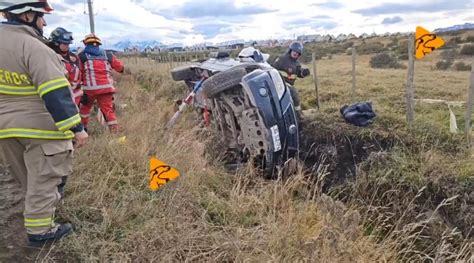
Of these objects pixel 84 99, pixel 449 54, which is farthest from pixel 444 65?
pixel 84 99

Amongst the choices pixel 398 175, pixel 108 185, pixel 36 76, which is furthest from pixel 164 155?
pixel 398 175

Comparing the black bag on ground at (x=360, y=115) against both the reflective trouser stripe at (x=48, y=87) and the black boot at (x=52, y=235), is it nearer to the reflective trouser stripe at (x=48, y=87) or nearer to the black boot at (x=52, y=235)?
the black boot at (x=52, y=235)

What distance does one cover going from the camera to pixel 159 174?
3.40m

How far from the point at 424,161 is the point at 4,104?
394 cm

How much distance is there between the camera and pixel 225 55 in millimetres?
6270

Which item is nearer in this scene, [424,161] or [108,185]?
[108,185]

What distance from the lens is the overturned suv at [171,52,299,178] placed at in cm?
445

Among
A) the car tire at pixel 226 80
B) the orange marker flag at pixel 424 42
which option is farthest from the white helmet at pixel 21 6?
the orange marker flag at pixel 424 42

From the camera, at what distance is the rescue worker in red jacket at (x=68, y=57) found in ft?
17.5

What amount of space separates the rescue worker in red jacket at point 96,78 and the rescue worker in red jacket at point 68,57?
0.18m

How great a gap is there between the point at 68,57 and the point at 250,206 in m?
3.68

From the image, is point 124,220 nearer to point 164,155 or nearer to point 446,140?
point 164,155

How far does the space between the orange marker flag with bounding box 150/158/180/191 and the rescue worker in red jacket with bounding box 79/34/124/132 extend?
2.81 meters

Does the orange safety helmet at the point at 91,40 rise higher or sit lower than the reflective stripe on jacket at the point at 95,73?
higher
